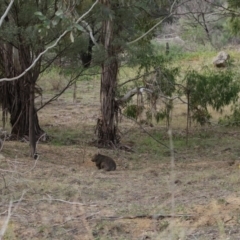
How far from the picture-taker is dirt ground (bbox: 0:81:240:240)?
17.8 feet

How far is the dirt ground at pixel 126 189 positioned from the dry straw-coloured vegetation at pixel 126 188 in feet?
0.03

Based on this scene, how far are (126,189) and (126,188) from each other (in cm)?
7

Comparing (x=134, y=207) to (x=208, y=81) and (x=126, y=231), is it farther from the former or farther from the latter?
(x=208, y=81)

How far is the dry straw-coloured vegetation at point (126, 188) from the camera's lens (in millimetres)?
5434

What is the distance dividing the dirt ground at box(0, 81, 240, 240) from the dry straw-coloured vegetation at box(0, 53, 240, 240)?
0.01 m

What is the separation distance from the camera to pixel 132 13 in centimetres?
1111

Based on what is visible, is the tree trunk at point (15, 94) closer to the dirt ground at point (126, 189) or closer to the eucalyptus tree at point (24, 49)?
the eucalyptus tree at point (24, 49)

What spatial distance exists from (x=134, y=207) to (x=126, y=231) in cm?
96

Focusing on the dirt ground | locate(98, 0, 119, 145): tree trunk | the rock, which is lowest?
the dirt ground

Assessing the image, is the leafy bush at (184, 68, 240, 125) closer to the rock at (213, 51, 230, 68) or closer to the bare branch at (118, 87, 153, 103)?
the bare branch at (118, 87, 153, 103)

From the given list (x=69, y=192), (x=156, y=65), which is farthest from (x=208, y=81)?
(x=69, y=192)

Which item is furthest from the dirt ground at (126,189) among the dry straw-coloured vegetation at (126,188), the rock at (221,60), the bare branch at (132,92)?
the rock at (221,60)

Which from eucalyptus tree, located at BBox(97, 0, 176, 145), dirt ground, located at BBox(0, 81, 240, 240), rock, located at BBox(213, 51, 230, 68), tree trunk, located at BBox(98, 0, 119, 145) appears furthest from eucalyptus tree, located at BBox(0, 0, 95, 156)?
rock, located at BBox(213, 51, 230, 68)

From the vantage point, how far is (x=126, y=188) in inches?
307
